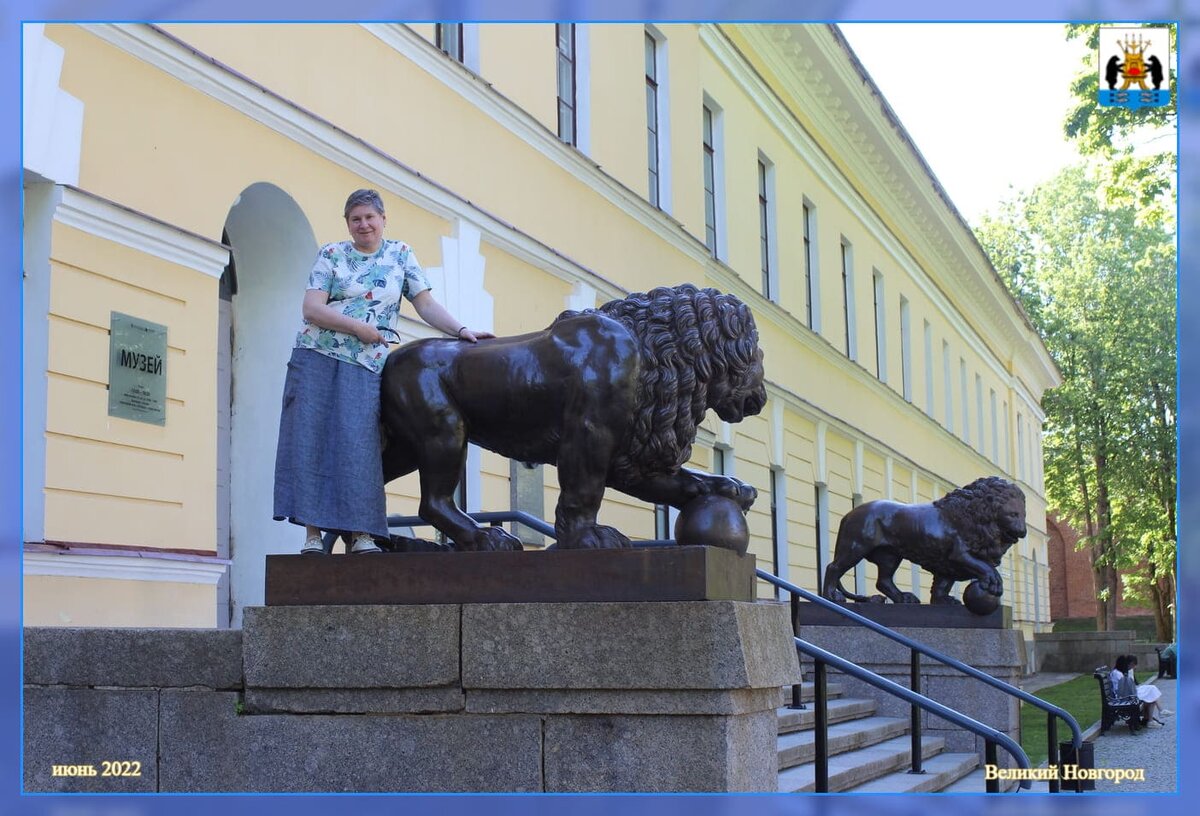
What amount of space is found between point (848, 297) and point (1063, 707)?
11084 millimetres

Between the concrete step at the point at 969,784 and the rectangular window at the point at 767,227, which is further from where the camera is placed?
the rectangular window at the point at 767,227

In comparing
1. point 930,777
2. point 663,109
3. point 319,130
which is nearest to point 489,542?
point 930,777

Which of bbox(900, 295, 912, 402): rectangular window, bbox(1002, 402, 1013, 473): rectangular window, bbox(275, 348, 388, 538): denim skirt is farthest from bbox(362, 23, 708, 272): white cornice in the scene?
bbox(1002, 402, 1013, 473): rectangular window

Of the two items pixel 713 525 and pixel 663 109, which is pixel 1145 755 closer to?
pixel 713 525

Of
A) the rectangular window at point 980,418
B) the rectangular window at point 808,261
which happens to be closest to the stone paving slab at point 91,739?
the rectangular window at point 808,261

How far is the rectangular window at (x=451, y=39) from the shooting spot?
11.5 meters

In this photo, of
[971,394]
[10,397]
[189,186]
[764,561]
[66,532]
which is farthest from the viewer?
[971,394]

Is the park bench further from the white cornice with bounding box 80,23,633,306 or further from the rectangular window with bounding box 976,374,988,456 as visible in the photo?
the rectangular window with bounding box 976,374,988,456

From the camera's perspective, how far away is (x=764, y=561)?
18.2 metres

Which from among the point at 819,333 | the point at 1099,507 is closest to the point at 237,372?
the point at 1099,507

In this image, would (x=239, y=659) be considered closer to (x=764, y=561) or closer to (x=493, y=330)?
(x=493, y=330)

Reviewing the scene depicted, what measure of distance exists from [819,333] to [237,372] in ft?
42.0

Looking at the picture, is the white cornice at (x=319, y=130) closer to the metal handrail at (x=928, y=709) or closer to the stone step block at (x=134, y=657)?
the stone step block at (x=134, y=657)

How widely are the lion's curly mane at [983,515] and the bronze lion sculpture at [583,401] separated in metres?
5.91
